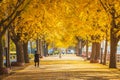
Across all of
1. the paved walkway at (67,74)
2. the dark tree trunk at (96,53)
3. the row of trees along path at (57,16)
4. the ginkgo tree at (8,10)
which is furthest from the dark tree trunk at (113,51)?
the dark tree trunk at (96,53)

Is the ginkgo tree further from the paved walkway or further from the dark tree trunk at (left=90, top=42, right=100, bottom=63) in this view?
the dark tree trunk at (left=90, top=42, right=100, bottom=63)

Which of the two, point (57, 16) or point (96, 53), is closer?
point (57, 16)

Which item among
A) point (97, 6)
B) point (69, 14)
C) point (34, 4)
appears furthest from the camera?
point (69, 14)

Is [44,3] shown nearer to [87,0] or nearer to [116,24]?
[87,0]

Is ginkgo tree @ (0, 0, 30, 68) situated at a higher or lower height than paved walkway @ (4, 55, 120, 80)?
higher

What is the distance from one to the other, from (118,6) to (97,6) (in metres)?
2.61

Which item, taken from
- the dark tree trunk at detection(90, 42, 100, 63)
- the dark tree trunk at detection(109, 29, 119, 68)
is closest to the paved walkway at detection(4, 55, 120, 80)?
the dark tree trunk at detection(109, 29, 119, 68)

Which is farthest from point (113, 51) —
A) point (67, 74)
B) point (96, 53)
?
point (96, 53)

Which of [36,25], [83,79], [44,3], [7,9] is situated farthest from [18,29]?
[83,79]

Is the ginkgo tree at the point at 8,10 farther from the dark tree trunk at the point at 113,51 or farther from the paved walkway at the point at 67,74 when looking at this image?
the dark tree trunk at the point at 113,51

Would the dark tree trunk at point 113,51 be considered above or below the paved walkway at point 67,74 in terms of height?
above

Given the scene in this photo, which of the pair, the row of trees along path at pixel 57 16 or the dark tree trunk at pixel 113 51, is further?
the dark tree trunk at pixel 113 51

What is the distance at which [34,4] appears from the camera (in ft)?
Answer: 108

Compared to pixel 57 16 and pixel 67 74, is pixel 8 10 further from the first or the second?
pixel 57 16
